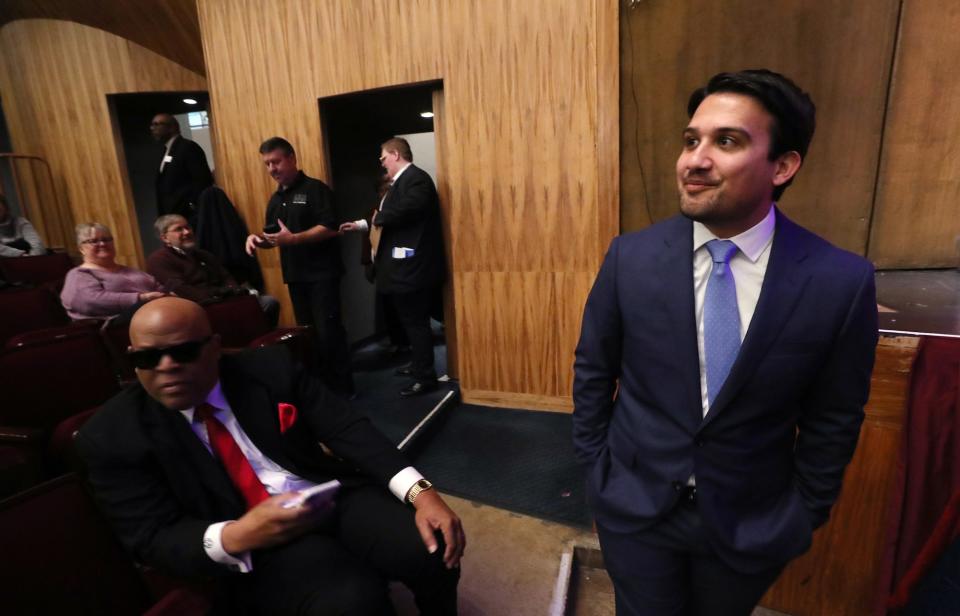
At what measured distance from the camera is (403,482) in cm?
138

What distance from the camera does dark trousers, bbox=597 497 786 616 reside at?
3.25ft

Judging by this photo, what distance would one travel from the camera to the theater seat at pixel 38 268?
11.9 ft

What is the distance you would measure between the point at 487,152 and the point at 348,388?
1.79 meters

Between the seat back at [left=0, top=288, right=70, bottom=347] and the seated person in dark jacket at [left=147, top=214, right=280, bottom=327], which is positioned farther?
the seated person in dark jacket at [left=147, top=214, right=280, bottom=327]

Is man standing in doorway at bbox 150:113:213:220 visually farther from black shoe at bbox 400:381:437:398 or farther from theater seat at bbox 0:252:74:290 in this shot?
black shoe at bbox 400:381:437:398

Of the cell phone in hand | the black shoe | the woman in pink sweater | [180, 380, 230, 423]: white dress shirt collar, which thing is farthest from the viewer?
the black shoe

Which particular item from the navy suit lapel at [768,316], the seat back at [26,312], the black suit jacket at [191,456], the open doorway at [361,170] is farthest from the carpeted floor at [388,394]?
the navy suit lapel at [768,316]

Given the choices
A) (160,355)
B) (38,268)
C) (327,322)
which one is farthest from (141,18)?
(160,355)

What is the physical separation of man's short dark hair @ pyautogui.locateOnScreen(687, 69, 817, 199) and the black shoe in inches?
105

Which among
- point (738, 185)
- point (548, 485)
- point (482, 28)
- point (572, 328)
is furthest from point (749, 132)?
point (482, 28)

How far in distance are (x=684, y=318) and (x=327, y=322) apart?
8.65ft

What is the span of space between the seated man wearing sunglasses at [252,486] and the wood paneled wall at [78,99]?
4.35 m

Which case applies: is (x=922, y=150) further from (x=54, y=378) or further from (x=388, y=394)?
(x=54, y=378)

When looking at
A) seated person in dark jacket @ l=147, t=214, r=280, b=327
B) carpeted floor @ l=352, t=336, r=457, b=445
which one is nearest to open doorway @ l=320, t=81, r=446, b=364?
carpeted floor @ l=352, t=336, r=457, b=445
